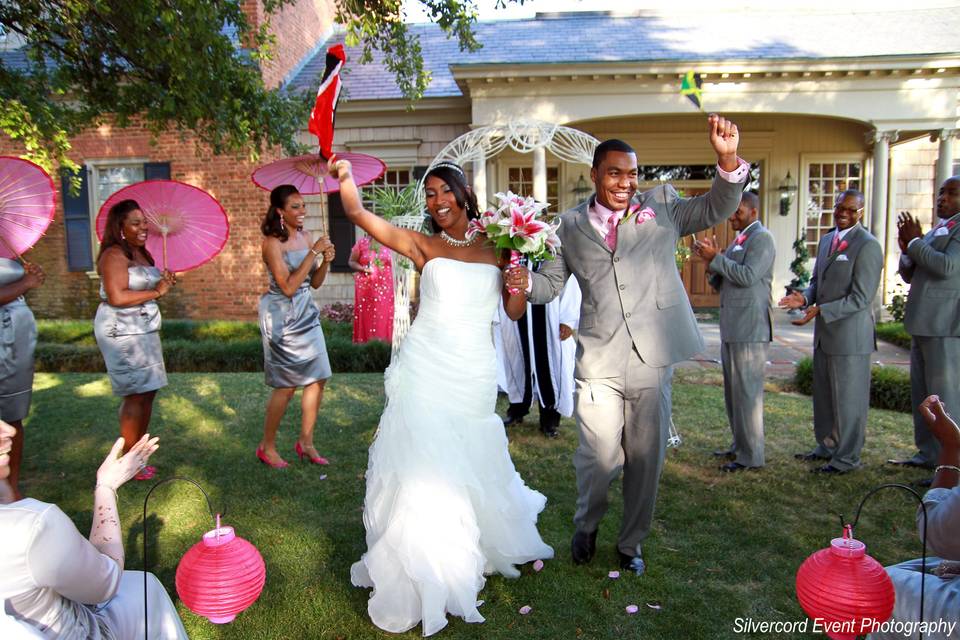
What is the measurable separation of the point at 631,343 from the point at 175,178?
13.3m

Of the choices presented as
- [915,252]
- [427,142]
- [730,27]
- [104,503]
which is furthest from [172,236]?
[730,27]

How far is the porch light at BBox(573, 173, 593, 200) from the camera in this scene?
15.0m

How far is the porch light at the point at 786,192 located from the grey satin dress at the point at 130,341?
13601 millimetres

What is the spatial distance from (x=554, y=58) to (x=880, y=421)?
32.3 feet

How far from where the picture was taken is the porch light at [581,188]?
15047mm

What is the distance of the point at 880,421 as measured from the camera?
7195 mm

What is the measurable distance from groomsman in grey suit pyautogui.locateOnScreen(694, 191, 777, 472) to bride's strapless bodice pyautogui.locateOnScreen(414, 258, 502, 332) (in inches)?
101

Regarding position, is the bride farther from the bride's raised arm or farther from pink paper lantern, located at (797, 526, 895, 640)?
pink paper lantern, located at (797, 526, 895, 640)

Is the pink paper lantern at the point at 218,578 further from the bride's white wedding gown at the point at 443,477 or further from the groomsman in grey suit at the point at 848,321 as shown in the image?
the groomsman in grey suit at the point at 848,321

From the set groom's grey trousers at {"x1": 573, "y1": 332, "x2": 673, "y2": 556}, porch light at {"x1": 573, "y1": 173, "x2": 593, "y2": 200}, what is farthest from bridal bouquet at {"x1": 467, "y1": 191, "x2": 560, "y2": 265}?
porch light at {"x1": 573, "y1": 173, "x2": 593, "y2": 200}

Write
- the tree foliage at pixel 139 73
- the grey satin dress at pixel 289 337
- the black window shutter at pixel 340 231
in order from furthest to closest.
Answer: the black window shutter at pixel 340 231, the grey satin dress at pixel 289 337, the tree foliage at pixel 139 73

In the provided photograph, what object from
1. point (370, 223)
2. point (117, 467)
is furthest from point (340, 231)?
point (117, 467)

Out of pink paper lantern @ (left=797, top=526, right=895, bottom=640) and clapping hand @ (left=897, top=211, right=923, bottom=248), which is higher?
clapping hand @ (left=897, top=211, right=923, bottom=248)

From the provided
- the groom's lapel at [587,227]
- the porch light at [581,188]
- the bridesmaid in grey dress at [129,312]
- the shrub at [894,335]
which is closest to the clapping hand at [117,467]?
the groom's lapel at [587,227]
